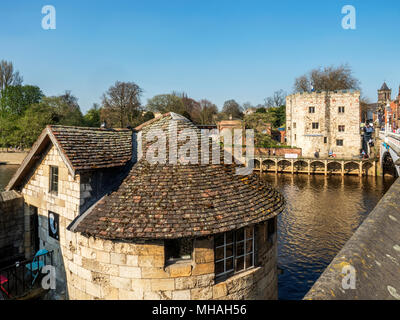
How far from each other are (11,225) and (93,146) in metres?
4.52

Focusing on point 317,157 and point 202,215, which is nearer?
point 202,215

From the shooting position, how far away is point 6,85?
55.2 m

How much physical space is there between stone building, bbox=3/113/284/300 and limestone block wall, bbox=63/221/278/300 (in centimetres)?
2

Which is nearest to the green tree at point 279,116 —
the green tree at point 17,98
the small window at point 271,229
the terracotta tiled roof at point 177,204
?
the green tree at point 17,98

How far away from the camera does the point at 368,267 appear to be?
10.8ft

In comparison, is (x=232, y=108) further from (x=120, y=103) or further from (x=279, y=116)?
(x=120, y=103)

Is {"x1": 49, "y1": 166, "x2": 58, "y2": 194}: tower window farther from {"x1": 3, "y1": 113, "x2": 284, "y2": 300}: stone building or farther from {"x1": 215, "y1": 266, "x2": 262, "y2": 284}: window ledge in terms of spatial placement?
{"x1": 215, "y1": 266, "x2": 262, "y2": 284}: window ledge

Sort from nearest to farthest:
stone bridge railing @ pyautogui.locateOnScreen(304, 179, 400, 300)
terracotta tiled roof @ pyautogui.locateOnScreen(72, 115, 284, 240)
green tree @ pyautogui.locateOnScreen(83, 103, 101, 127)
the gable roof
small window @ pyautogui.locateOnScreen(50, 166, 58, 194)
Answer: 1. stone bridge railing @ pyautogui.locateOnScreen(304, 179, 400, 300)
2. terracotta tiled roof @ pyautogui.locateOnScreen(72, 115, 284, 240)
3. the gable roof
4. small window @ pyautogui.locateOnScreen(50, 166, 58, 194)
5. green tree @ pyautogui.locateOnScreen(83, 103, 101, 127)

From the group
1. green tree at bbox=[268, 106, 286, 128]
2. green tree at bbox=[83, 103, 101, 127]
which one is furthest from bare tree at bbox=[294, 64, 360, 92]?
green tree at bbox=[83, 103, 101, 127]

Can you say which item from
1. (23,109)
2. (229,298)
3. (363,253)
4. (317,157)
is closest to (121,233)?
(229,298)

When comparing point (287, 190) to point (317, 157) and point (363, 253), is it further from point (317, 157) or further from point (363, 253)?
point (363, 253)

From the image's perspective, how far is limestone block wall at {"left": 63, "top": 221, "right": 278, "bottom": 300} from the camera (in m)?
6.46
